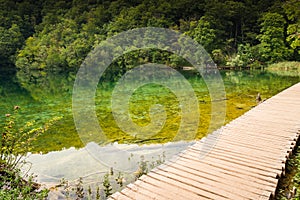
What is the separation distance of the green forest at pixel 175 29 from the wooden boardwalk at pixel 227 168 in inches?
1167

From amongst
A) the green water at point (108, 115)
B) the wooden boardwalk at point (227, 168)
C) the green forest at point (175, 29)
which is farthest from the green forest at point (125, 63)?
the wooden boardwalk at point (227, 168)

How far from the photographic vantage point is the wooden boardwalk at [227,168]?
368 centimetres

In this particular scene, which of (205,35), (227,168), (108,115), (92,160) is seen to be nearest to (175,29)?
(205,35)

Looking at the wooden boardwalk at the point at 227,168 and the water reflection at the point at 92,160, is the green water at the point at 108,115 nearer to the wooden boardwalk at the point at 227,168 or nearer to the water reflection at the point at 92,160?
the water reflection at the point at 92,160

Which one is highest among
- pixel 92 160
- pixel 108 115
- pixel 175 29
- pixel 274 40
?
pixel 175 29

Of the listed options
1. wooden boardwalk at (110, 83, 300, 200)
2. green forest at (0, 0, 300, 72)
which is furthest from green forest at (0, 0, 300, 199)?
wooden boardwalk at (110, 83, 300, 200)

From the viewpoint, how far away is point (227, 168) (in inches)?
174

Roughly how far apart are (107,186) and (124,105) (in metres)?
9.12

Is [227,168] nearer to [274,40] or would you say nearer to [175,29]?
[274,40]

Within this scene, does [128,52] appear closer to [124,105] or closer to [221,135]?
[124,105]

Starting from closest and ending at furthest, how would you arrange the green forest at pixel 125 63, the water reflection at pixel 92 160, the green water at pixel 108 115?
1. the water reflection at pixel 92 160
2. the green forest at pixel 125 63
3. the green water at pixel 108 115

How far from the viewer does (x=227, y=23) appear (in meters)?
40.3

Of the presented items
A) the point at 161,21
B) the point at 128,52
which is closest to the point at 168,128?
the point at 128,52

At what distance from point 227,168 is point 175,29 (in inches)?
1504
